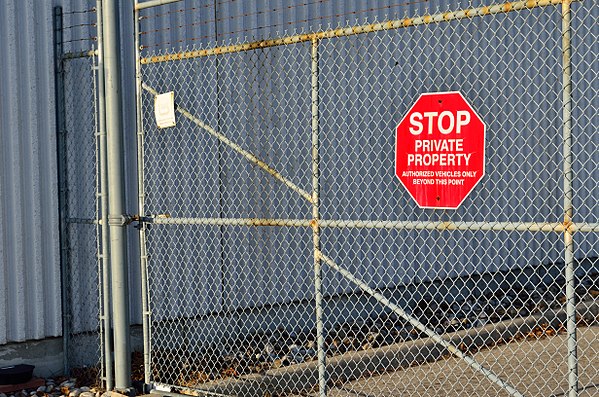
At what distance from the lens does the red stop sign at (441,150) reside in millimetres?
6137

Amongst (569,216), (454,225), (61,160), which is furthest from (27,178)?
(569,216)

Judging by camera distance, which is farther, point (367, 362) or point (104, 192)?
point (367, 362)

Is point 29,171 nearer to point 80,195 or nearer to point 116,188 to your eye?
point 80,195

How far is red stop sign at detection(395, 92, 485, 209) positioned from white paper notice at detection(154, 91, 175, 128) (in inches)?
84.8

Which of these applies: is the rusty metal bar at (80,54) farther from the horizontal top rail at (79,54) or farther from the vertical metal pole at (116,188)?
the vertical metal pole at (116,188)

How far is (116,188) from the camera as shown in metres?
7.83

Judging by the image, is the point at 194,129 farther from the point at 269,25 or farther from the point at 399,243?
the point at 399,243

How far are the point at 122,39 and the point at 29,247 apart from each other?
222cm

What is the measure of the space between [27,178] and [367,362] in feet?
11.6

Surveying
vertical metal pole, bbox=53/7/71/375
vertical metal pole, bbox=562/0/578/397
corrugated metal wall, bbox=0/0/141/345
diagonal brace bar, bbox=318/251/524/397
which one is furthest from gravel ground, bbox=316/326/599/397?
corrugated metal wall, bbox=0/0/141/345

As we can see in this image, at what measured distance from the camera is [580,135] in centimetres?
1416

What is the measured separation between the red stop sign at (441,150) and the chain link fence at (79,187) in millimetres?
3418

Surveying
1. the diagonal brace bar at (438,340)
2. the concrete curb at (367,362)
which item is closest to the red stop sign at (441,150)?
the diagonal brace bar at (438,340)

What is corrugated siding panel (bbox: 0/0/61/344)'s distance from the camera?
861cm
